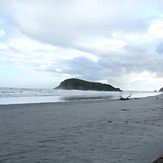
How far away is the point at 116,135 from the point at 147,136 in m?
1.08

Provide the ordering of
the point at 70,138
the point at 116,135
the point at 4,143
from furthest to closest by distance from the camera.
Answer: the point at 116,135
the point at 70,138
the point at 4,143

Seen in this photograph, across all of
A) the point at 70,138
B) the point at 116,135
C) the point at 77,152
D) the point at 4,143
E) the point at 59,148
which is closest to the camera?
the point at 77,152

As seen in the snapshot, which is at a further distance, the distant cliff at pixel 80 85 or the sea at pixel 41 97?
the distant cliff at pixel 80 85

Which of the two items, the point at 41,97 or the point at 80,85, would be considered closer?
the point at 41,97

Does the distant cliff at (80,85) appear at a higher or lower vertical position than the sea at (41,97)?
higher

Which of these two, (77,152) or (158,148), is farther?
(158,148)

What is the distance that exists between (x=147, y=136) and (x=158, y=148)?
1275 mm

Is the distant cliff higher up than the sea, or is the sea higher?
the distant cliff

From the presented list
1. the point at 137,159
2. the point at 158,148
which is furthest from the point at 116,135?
the point at 137,159

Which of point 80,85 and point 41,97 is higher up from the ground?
point 80,85

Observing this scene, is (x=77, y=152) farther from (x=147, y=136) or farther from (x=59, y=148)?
(x=147, y=136)

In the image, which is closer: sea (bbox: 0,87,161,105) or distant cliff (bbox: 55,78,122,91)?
sea (bbox: 0,87,161,105)

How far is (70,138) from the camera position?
5.78 meters

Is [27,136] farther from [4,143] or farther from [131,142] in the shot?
[131,142]
